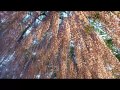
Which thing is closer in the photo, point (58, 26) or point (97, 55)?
point (97, 55)

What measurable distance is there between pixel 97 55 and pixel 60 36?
452mm

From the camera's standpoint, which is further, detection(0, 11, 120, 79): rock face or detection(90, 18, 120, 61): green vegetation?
detection(90, 18, 120, 61): green vegetation

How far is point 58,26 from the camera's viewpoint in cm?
264

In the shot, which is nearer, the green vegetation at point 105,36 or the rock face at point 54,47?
the rock face at point 54,47

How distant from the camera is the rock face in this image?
84.8 inches

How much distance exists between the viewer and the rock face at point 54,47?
2154 mm

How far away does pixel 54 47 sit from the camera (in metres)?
2.39

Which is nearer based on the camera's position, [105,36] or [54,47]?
[54,47]
